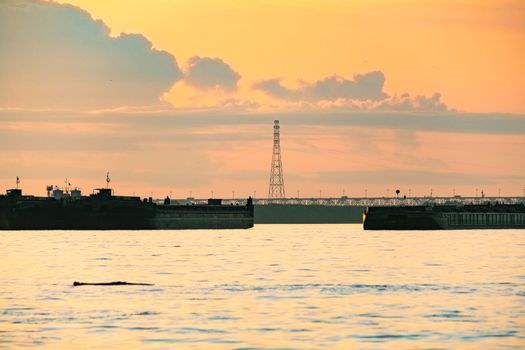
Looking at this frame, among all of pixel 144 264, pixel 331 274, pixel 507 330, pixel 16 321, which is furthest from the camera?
pixel 144 264

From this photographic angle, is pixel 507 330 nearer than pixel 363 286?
Yes

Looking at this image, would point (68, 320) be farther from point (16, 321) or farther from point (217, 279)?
point (217, 279)

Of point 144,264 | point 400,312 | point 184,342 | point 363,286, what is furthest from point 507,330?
point 144,264

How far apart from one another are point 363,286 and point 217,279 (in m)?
12.5

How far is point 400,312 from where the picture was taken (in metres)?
74.6

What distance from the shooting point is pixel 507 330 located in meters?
66.0

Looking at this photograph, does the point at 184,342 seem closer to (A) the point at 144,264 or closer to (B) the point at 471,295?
(B) the point at 471,295

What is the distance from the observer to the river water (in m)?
63.0

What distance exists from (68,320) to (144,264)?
2185 inches

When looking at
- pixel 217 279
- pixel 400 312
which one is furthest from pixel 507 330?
pixel 217 279

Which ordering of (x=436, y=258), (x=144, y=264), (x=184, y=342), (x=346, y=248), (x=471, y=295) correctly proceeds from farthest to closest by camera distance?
(x=346, y=248) → (x=436, y=258) → (x=144, y=264) → (x=471, y=295) → (x=184, y=342)

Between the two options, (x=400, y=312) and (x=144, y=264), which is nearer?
(x=400, y=312)

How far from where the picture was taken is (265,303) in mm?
79812

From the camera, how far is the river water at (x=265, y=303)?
63.0 m
